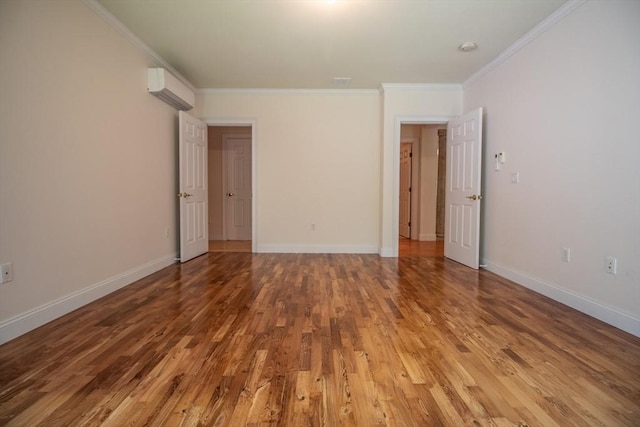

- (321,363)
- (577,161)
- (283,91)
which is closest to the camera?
(321,363)

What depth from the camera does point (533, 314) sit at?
2420 mm

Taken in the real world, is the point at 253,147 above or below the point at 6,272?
above

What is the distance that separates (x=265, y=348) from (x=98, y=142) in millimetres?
2321

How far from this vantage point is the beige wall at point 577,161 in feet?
7.11

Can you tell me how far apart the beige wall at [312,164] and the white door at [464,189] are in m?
1.07

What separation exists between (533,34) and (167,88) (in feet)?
12.6

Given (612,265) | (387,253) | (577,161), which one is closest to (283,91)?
(387,253)

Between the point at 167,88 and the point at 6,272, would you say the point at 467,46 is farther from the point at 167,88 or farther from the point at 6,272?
the point at 6,272

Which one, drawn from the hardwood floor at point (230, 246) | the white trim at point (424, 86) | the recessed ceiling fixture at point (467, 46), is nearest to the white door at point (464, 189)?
the white trim at point (424, 86)

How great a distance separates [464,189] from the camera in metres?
4.18

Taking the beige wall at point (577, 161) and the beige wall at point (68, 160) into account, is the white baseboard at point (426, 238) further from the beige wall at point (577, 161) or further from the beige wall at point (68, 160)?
the beige wall at point (68, 160)

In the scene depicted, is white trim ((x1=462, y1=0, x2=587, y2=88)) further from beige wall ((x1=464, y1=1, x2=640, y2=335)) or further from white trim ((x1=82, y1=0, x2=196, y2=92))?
white trim ((x1=82, y1=0, x2=196, y2=92))

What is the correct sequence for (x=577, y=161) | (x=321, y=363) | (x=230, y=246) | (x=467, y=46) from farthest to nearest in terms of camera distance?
(x=230, y=246)
(x=467, y=46)
(x=577, y=161)
(x=321, y=363)

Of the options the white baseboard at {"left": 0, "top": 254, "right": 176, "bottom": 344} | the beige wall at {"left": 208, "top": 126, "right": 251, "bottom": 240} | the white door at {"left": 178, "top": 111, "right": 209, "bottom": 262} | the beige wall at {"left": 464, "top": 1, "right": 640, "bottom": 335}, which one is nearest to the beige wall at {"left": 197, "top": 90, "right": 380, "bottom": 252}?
the white door at {"left": 178, "top": 111, "right": 209, "bottom": 262}
